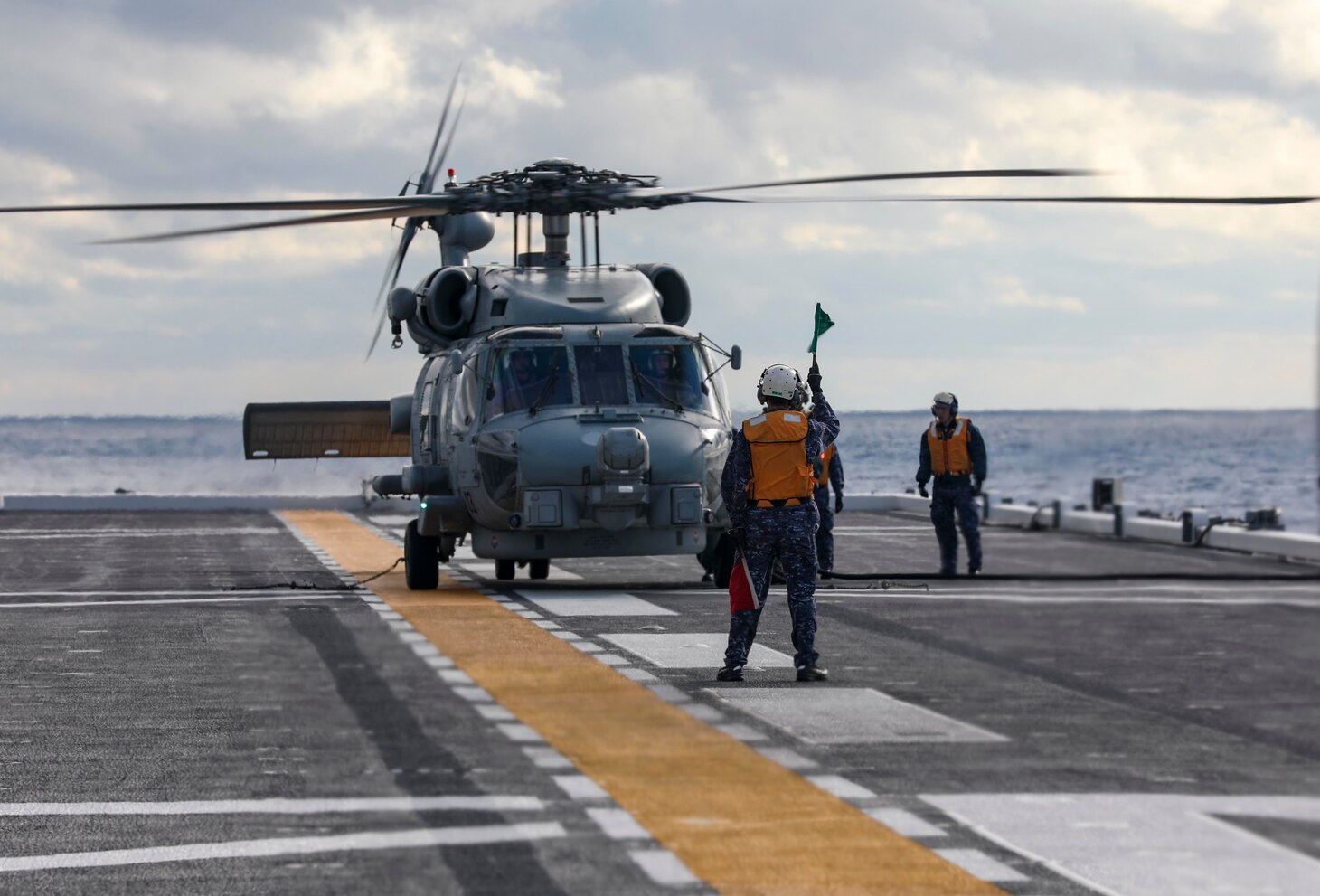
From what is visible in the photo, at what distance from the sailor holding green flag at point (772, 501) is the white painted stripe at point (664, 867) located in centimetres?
483

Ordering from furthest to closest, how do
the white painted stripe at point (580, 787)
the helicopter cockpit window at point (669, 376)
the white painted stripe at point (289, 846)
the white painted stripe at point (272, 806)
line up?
1. the helicopter cockpit window at point (669, 376)
2. the white painted stripe at point (580, 787)
3. the white painted stripe at point (272, 806)
4. the white painted stripe at point (289, 846)

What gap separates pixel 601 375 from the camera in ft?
59.9

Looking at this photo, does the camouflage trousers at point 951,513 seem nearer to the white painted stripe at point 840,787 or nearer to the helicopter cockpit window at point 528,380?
the helicopter cockpit window at point 528,380

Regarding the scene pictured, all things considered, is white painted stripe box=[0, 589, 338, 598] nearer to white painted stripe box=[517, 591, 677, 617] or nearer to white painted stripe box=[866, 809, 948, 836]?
white painted stripe box=[517, 591, 677, 617]

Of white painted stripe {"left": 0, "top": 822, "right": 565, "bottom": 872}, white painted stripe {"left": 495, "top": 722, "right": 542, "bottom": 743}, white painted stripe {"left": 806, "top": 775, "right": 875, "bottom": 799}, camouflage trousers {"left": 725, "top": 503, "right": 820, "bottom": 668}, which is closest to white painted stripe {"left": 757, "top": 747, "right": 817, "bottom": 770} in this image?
white painted stripe {"left": 806, "top": 775, "right": 875, "bottom": 799}

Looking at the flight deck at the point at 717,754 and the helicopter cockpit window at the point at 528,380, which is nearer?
the flight deck at the point at 717,754

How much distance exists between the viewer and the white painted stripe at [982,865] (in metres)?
5.86

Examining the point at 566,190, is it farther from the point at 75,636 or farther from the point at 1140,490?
the point at 1140,490

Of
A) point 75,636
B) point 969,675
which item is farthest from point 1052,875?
point 75,636

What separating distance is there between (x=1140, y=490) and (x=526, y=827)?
2.62 m

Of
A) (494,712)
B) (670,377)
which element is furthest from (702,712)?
(670,377)

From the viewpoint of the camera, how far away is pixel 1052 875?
5.87 m

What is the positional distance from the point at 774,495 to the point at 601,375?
7.28m

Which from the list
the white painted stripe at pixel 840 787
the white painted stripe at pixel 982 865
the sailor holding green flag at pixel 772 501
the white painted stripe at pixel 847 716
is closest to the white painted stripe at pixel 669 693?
the white painted stripe at pixel 847 716
